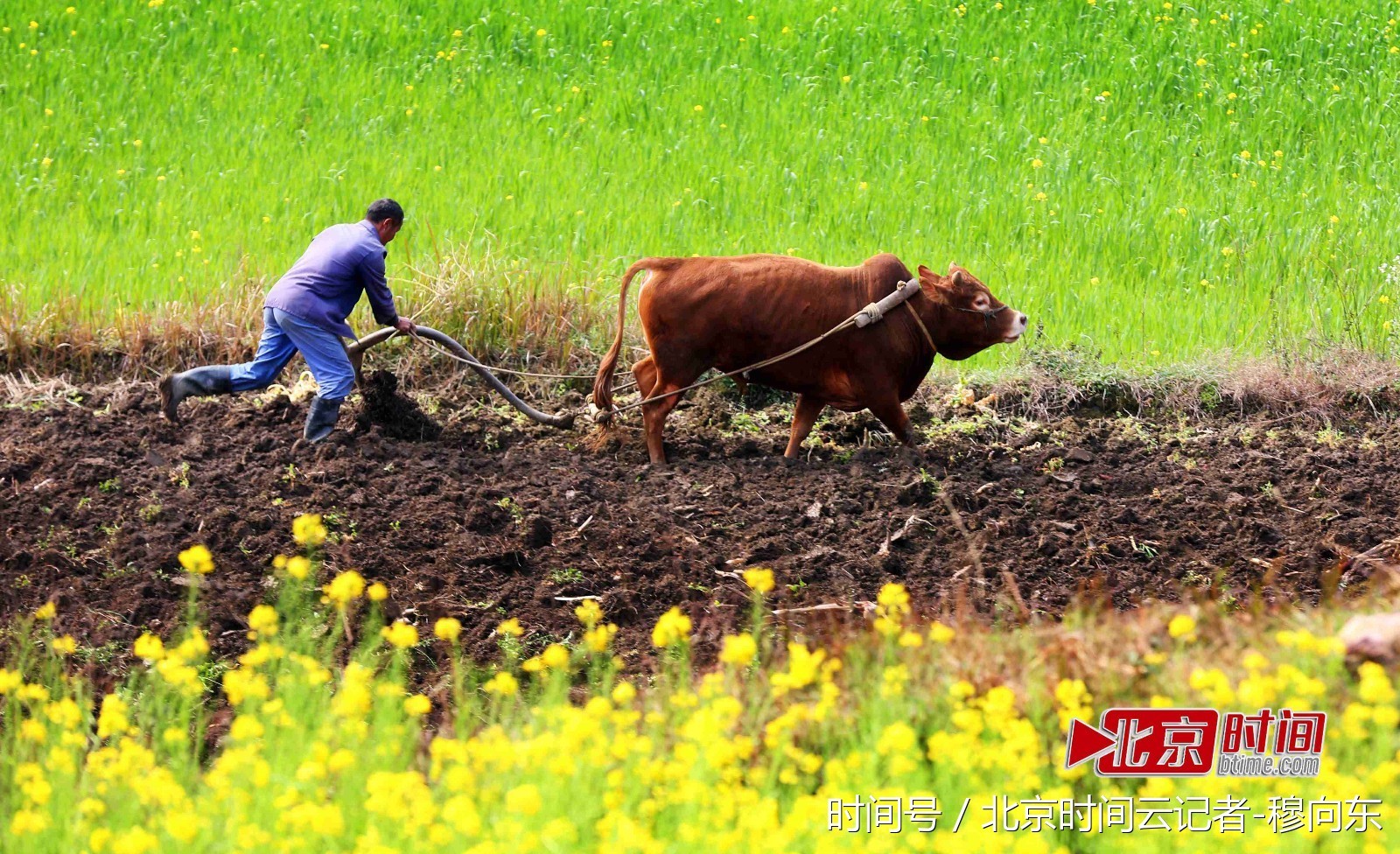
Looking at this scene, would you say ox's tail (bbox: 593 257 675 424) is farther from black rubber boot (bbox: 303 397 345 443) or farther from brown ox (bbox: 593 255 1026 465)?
black rubber boot (bbox: 303 397 345 443)

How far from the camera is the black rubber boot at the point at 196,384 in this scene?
24.2 ft

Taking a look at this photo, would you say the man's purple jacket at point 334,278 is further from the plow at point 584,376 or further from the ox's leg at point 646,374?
the ox's leg at point 646,374

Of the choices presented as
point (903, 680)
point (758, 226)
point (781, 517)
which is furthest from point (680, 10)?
point (903, 680)

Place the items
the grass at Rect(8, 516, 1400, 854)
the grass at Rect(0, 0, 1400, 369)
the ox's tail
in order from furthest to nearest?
the grass at Rect(0, 0, 1400, 369) → the ox's tail → the grass at Rect(8, 516, 1400, 854)

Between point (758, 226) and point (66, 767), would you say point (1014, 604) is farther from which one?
point (758, 226)

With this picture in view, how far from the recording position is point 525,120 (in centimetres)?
1202

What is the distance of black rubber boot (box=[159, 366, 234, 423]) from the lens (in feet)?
24.2

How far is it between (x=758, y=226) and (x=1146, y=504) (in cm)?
418

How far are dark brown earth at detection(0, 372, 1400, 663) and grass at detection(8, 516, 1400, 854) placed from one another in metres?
0.96

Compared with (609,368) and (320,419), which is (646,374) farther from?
(320,419)

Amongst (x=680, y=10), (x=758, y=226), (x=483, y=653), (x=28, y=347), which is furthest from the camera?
(x=680, y=10)

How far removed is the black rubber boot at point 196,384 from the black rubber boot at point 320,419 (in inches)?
20.3

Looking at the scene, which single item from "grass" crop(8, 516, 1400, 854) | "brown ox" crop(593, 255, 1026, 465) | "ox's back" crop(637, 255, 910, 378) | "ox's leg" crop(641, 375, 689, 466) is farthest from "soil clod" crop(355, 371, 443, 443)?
"grass" crop(8, 516, 1400, 854)

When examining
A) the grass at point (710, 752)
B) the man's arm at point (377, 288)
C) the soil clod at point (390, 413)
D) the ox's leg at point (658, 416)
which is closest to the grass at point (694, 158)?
the soil clod at point (390, 413)
